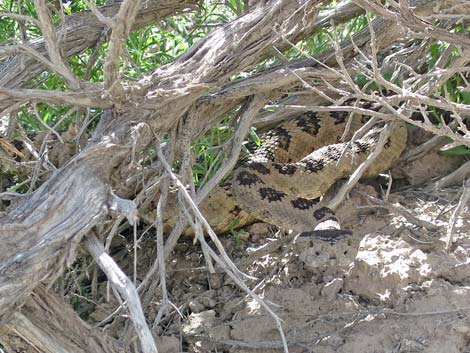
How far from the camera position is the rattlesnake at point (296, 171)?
434 cm

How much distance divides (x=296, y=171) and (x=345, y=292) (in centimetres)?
139

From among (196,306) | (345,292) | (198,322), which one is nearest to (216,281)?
(196,306)

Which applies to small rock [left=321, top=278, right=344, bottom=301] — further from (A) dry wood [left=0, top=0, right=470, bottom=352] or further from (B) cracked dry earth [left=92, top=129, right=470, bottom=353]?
(A) dry wood [left=0, top=0, right=470, bottom=352]

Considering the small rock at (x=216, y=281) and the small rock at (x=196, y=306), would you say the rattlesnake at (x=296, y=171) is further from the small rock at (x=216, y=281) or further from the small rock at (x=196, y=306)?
the small rock at (x=196, y=306)

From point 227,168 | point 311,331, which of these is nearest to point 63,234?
point 227,168

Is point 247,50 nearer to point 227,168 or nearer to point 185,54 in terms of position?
point 185,54

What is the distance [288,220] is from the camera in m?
4.28

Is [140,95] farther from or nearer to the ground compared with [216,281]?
farther from the ground

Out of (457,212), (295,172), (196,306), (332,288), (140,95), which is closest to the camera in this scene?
(140,95)

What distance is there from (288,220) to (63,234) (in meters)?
2.04

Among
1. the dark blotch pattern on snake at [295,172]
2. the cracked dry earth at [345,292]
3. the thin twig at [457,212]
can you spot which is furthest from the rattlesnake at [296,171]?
the thin twig at [457,212]

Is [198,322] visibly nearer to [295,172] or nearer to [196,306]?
[196,306]

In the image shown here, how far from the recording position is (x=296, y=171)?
4781 mm

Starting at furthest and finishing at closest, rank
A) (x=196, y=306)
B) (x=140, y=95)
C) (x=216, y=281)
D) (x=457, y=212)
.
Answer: (x=216, y=281), (x=196, y=306), (x=457, y=212), (x=140, y=95)
